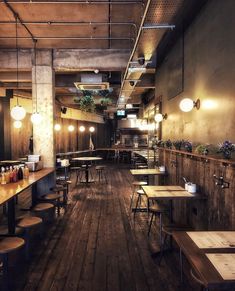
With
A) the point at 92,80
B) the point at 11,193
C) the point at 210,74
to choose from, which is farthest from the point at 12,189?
the point at 92,80

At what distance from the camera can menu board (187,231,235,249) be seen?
198 cm

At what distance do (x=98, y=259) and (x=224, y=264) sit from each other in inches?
93.5

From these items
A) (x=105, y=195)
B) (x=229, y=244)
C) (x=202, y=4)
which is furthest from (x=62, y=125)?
(x=229, y=244)

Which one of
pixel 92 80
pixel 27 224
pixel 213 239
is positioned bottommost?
pixel 27 224

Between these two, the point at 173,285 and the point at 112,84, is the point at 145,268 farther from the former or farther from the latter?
the point at 112,84

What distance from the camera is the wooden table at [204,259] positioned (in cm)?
146

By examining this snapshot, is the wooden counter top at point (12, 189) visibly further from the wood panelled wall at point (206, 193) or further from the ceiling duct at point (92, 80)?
the ceiling duct at point (92, 80)

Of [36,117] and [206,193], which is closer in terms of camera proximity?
[206,193]

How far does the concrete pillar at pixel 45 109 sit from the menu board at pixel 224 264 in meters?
4.94

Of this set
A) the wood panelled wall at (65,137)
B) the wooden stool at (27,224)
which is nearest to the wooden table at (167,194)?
the wooden stool at (27,224)

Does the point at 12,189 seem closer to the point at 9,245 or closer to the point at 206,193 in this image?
the point at 9,245

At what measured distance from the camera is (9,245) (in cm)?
273

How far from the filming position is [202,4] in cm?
400

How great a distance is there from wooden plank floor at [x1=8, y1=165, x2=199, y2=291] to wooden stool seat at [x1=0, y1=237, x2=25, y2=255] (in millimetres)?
582
